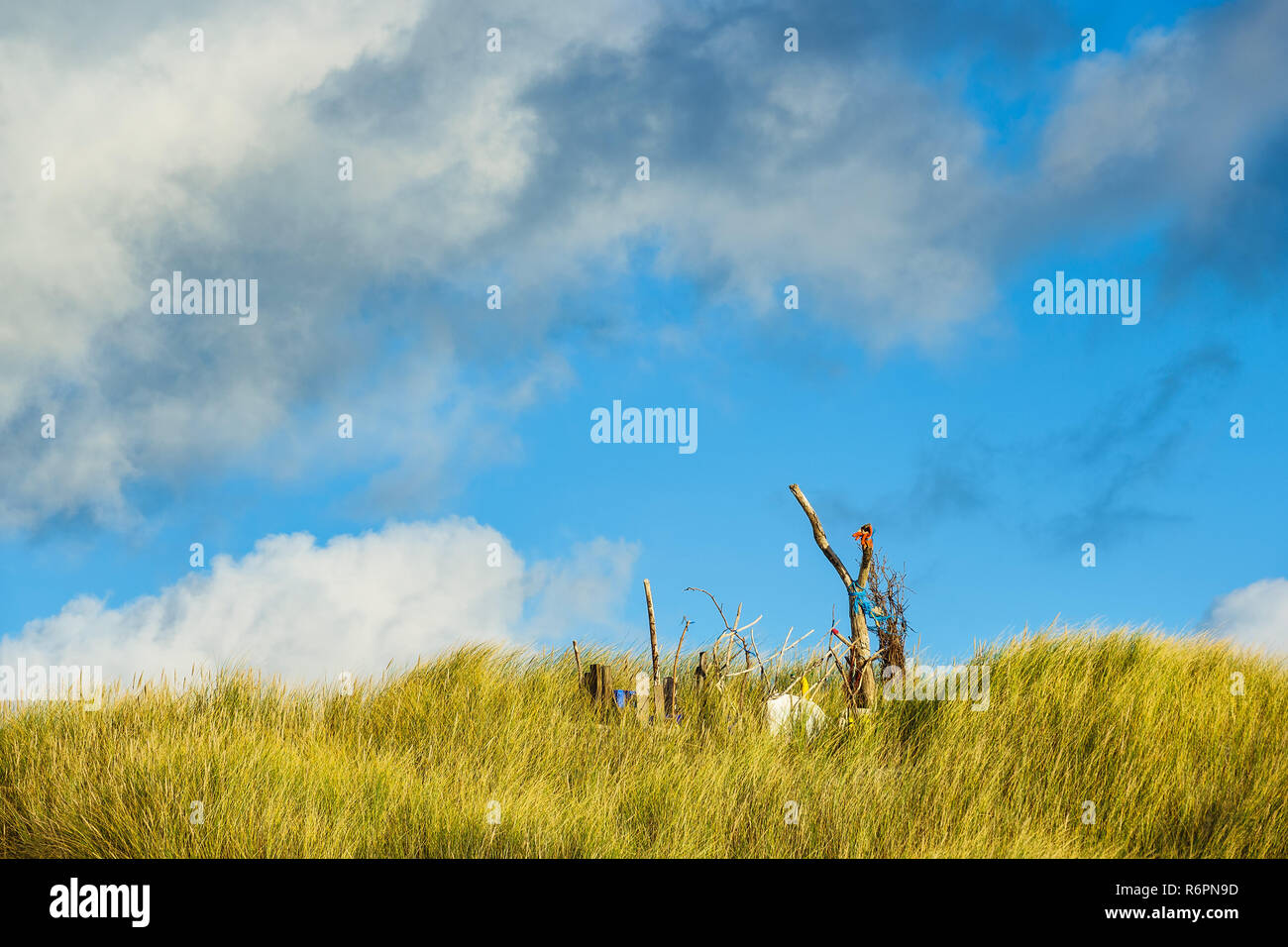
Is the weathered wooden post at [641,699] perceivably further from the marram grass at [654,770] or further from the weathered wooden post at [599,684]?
the weathered wooden post at [599,684]

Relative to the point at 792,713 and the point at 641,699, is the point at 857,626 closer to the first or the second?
the point at 792,713

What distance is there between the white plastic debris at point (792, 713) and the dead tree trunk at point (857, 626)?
0.39m

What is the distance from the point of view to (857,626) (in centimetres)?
821

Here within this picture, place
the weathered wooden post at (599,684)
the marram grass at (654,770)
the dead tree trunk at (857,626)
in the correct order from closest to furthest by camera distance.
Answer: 1. the marram grass at (654,770)
2. the dead tree trunk at (857,626)
3. the weathered wooden post at (599,684)

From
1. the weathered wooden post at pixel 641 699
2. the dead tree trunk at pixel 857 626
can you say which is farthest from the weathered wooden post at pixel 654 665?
the dead tree trunk at pixel 857 626

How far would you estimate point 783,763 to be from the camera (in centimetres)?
759

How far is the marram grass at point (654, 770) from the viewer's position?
6.24m

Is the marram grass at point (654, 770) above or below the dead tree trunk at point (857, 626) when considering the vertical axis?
below

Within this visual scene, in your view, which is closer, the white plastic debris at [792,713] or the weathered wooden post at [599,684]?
the white plastic debris at [792,713]

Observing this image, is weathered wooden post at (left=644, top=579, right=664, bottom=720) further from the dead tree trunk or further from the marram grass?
the dead tree trunk
